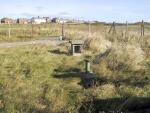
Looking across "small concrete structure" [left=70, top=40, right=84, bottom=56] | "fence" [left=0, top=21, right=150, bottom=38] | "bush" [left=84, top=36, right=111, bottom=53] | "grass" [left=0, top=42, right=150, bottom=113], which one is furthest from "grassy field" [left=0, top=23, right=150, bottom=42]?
"grass" [left=0, top=42, right=150, bottom=113]

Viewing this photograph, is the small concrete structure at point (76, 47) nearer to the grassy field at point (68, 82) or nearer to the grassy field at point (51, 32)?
the grassy field at point (68, 82)

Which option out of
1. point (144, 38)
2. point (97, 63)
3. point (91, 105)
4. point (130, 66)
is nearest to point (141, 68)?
point (130, 66)

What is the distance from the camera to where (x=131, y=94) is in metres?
12.7

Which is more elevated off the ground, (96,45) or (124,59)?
(96,45)

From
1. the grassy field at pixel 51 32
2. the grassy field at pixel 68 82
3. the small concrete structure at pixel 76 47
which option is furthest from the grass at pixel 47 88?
the grassy field at pixel 51 32

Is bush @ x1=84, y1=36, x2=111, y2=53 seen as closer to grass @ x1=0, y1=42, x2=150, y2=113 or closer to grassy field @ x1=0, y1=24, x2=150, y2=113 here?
grassy field @ x1=0, y1=24, x2=150, y2=113

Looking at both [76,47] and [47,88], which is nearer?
[47,88]

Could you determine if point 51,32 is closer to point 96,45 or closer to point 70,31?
point 70,31

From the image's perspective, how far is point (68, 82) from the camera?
48.6 ft

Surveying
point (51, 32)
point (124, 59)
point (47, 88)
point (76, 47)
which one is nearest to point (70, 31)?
point (51, 32)

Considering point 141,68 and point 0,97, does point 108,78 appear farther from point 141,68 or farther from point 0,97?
point 0,97

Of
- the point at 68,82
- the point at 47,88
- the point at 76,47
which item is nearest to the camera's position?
the point at 47,88

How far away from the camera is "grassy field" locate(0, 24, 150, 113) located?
11.0 meters

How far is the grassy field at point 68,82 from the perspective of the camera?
1101 cm
